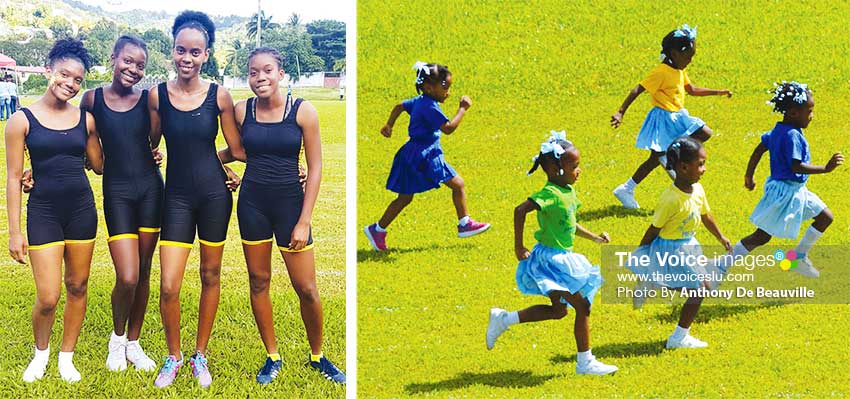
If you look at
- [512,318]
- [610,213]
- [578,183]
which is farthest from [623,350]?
[578,183]

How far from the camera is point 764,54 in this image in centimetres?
1308

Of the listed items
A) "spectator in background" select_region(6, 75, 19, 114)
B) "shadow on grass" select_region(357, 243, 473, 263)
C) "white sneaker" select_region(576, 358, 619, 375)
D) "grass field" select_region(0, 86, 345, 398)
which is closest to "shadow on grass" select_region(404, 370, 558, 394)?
"white sneaker" select_region(576, 358, 619, 375)

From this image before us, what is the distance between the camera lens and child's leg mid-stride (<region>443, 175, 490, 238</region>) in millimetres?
9836

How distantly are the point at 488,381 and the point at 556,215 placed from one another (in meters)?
1.22

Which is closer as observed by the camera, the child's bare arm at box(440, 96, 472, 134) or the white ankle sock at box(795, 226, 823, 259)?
the child's bare arm at box(440, 96, 472, 134)

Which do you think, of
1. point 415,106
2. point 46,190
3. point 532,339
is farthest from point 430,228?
point 46,190

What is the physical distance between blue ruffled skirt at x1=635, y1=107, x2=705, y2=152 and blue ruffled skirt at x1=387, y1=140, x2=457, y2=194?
173 cm

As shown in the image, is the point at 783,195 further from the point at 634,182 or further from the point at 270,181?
the point at 270,181

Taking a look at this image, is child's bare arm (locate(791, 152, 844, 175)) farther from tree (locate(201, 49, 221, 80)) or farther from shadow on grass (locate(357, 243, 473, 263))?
tree (locate(201, 49, 221, 80))

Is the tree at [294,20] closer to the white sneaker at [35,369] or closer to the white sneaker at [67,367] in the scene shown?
the white sneaker at [67,367]

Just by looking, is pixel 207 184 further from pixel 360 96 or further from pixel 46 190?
pixel 360 96

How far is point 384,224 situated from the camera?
984cm

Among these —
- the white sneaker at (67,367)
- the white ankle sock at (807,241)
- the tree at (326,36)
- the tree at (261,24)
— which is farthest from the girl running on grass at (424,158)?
the white sneaker at (67,367)

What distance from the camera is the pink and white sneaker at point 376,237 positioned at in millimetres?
9883
